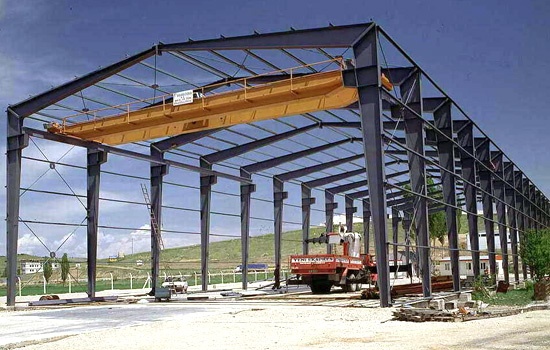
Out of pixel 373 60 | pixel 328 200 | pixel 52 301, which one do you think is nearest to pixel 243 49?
pixel 373 60

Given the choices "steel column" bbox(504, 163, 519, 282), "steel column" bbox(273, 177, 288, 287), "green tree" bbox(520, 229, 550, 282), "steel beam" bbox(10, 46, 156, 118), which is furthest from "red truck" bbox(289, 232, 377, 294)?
"steel column" bbox(504, 163, 519, 282)

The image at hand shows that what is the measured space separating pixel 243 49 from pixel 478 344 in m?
16.2

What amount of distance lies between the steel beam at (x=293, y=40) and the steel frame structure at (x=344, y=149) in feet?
0.13

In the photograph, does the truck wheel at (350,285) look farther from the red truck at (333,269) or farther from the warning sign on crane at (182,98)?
the warning sign on crane at (182,98)

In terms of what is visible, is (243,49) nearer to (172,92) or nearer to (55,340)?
(172,92)

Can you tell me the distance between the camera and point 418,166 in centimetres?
2538

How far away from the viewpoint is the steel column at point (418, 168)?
24750 mm

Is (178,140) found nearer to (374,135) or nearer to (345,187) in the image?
(374,135)

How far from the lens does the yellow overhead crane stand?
2508 centimetres

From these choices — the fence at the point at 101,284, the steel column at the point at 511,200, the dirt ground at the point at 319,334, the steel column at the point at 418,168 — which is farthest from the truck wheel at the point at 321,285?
the steel column at the point at 511,200

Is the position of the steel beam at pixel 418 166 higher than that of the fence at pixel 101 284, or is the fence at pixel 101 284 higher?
the steel beam at pixel 418 166

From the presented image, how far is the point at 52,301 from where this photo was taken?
99.3 ft

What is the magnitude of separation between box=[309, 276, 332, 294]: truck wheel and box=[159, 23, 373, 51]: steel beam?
13.8 m

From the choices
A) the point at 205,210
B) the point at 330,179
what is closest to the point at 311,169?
the point at 330,179
